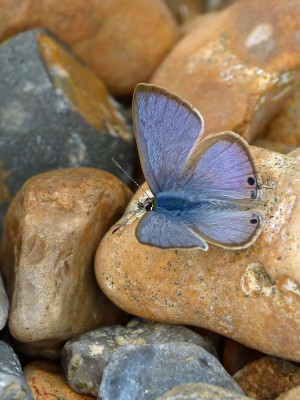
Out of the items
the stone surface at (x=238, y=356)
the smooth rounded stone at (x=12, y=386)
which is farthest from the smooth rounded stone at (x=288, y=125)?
the smooth rounded stone at (x=12, y=386)

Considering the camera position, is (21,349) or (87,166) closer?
(21,349)

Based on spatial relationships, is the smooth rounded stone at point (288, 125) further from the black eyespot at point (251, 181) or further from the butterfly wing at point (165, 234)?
the butterfly wing at point (165, 234)

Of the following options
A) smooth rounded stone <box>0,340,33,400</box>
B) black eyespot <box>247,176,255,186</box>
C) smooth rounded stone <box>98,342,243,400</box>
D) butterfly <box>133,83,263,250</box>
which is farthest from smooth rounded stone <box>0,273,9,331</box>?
black eyespot <box>247,176,255,186</box>

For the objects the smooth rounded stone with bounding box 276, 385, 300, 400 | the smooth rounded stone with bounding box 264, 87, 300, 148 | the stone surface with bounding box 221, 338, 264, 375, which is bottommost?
the stone surface with bounding box 221, 338, 264, 375

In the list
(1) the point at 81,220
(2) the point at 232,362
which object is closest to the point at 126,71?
(1) the point at 81,220

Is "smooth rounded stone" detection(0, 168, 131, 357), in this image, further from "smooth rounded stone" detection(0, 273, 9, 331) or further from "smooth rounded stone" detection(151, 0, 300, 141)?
"smooth rounded stone" detection(151, 0, 300, 141)

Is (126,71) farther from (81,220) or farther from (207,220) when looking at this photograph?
(207,220)
